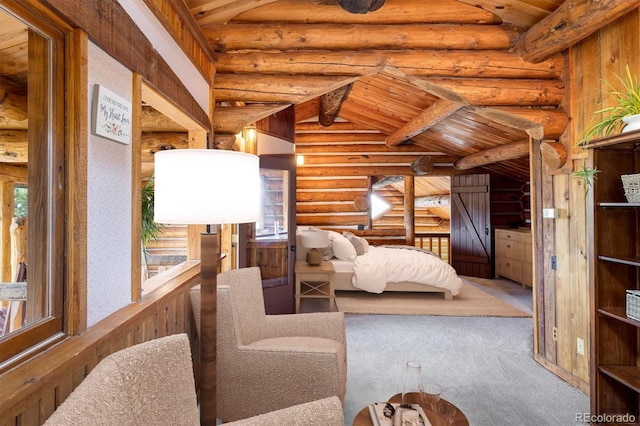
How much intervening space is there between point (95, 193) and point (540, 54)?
133 inches

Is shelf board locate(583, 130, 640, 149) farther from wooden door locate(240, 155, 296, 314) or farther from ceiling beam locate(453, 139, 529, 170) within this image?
wooden door locate(240, 155, 296, 314)

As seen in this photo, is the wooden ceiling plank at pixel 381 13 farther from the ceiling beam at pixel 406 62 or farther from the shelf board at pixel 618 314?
the shelf board at pixel 618 314

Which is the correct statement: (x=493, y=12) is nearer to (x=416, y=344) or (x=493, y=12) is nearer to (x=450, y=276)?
(x=416, y=344)

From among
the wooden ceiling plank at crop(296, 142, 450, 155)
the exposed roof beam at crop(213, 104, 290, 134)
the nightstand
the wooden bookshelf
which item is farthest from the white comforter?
the wooden ceiling plank at crop(296, 142, 450, 155)

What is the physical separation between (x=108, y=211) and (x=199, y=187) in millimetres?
435

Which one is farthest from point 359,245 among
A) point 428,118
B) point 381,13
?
point 381,13

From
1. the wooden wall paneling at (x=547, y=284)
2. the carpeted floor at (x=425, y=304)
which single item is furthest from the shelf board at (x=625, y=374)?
the carpeted floor at (x=425, y=304)

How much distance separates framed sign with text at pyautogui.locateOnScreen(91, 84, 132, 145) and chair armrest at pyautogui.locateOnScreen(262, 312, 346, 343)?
1.60m

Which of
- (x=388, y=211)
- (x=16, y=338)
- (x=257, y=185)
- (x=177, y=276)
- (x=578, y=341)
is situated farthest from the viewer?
(x=388, y=211)

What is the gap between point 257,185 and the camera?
166 centimetres

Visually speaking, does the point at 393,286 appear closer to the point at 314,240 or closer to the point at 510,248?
the point at 314,240

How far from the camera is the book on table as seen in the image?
139 cm

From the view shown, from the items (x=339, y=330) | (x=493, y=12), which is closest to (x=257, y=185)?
(x=339, y=330)

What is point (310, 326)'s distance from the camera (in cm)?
251
